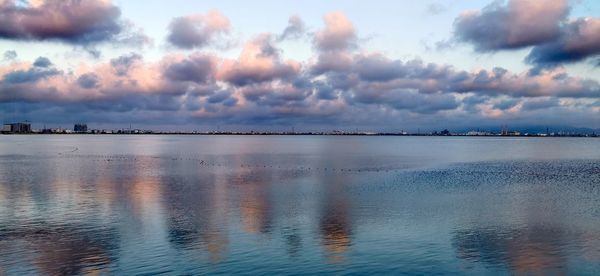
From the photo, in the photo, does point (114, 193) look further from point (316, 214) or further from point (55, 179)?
point (316, 214)

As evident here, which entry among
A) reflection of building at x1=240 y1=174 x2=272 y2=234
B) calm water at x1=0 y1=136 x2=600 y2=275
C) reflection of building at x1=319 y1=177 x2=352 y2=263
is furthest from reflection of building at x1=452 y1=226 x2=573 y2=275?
reflection of building at x1=240 y1=174 x2=272 y2=234

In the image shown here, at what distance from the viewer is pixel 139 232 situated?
32.2 m

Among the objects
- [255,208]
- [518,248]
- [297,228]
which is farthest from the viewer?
[255,208]

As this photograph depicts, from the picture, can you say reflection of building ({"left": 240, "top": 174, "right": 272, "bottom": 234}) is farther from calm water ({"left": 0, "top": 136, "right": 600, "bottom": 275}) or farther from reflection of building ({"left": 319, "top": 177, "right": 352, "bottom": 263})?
reflection of building ({"left": 319, "top": 177, "right": 352, "bottom": 263})

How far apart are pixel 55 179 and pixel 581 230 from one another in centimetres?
6134

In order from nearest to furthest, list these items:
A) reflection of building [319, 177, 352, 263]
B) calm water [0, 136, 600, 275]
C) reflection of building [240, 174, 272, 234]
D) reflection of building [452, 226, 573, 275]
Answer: reflection of building [452, 226, 573, 275] → calm water [0, 136, 600, 275] → reflection of building [319, 177, 352, 263] → reflection of building [240, 174, 272, 234]

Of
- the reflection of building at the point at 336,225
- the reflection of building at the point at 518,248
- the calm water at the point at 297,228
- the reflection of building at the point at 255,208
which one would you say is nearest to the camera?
the reflection of building at the point at 518,248

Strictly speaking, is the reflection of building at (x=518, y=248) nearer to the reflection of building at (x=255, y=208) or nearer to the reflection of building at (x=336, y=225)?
the reflection of building at (x=336, y=225)

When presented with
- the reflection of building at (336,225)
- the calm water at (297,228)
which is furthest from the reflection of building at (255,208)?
the reflection of building at (336,225)

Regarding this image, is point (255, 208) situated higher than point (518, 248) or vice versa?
point (255, 208)

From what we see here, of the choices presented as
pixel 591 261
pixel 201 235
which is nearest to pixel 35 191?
pixel 201 235

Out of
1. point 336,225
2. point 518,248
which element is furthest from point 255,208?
point 518,248

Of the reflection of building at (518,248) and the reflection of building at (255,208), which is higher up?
the reflection of building at (255,208)

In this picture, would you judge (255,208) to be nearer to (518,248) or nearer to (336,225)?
(336,225)
